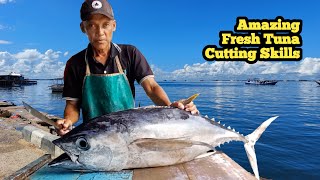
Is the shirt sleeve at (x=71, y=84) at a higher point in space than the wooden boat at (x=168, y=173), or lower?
higher

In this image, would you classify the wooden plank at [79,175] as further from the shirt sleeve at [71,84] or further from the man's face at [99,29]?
the man's face at [99,29]

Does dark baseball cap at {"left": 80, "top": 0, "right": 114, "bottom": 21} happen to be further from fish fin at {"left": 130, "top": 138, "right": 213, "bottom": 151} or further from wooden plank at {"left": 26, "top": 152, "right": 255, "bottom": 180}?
wooden plank at {"left": 26, "top": 152, "right": 255, "bottom": 180}

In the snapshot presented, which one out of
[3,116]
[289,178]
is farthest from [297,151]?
[3,116]

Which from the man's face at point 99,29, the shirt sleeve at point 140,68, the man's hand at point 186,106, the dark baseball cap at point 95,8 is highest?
the dark baseball cap at point 95,8

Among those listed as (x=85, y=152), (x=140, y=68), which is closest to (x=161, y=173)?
(x=85, y=152)

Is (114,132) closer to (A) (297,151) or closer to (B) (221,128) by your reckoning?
(B) (221,128)

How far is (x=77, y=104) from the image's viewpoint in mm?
3941

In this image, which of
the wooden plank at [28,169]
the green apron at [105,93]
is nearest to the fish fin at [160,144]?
the wooden plank at [28,169]

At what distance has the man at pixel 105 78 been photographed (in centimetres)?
374

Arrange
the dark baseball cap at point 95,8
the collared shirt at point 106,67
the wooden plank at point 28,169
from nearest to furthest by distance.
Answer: the wooden plank at point 28,169, the dark baseball cap at point 95,8, the collared shirt at point 106,67

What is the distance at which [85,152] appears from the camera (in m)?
2.46

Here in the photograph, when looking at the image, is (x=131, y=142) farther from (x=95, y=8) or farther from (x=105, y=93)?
(x=95, y=8)

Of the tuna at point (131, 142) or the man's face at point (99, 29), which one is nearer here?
the tuna at point (131, 142)

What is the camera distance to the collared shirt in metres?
3.80
